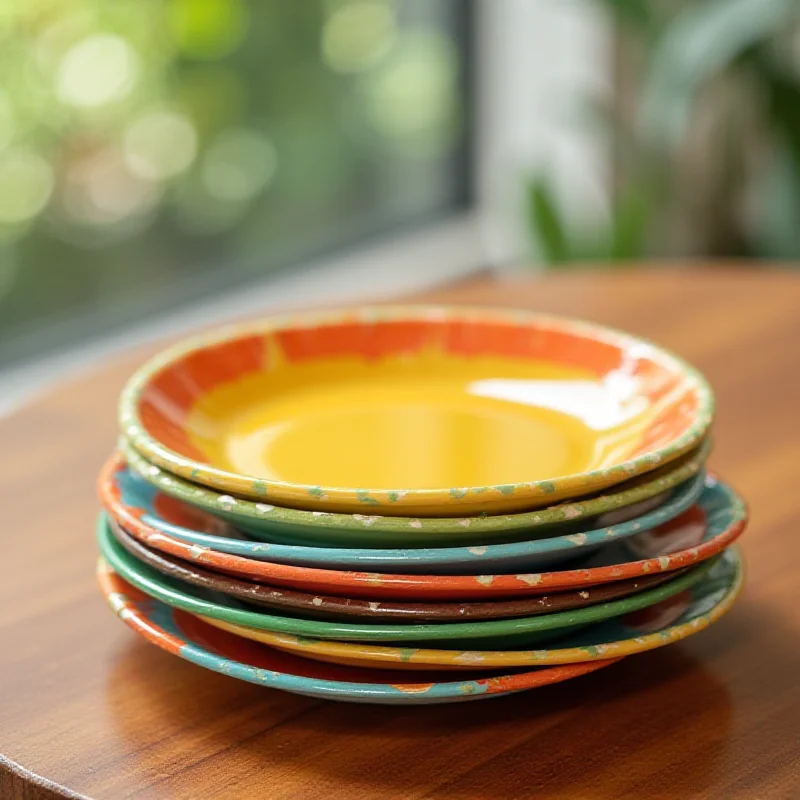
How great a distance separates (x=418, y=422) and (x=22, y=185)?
5.21ft

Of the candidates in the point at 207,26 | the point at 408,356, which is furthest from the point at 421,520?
the point at 207,26

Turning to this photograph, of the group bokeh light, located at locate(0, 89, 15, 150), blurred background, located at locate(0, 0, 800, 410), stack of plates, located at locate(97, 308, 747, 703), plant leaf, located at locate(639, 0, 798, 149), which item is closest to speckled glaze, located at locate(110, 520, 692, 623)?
stack of plates, located at locate(97, 308, 747, 703)

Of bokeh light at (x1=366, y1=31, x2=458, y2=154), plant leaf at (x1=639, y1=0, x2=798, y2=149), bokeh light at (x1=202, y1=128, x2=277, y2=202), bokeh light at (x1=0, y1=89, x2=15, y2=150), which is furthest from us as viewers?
bokeh light at (x1=366, y1=31, x2=458, y2=154)

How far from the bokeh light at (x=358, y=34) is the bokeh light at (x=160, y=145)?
36cm

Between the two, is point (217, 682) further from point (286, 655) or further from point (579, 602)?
point (579, 602)

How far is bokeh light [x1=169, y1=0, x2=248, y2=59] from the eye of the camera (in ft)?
7.50

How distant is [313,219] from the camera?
2.71 m

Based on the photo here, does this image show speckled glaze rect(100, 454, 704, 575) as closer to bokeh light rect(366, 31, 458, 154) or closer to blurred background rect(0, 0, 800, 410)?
blurred background rect(0, 0, 800, 410)

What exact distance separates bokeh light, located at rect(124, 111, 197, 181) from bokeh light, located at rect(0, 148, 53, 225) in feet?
0.64

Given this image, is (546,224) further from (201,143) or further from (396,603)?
(396,603)

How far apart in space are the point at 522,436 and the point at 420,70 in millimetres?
2197

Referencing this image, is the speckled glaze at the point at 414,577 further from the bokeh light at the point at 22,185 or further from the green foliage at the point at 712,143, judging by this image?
the bokeh light at the point at 22,185

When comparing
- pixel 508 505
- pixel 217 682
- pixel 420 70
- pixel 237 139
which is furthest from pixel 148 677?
pixel 420 70

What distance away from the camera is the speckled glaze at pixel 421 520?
0.55m
